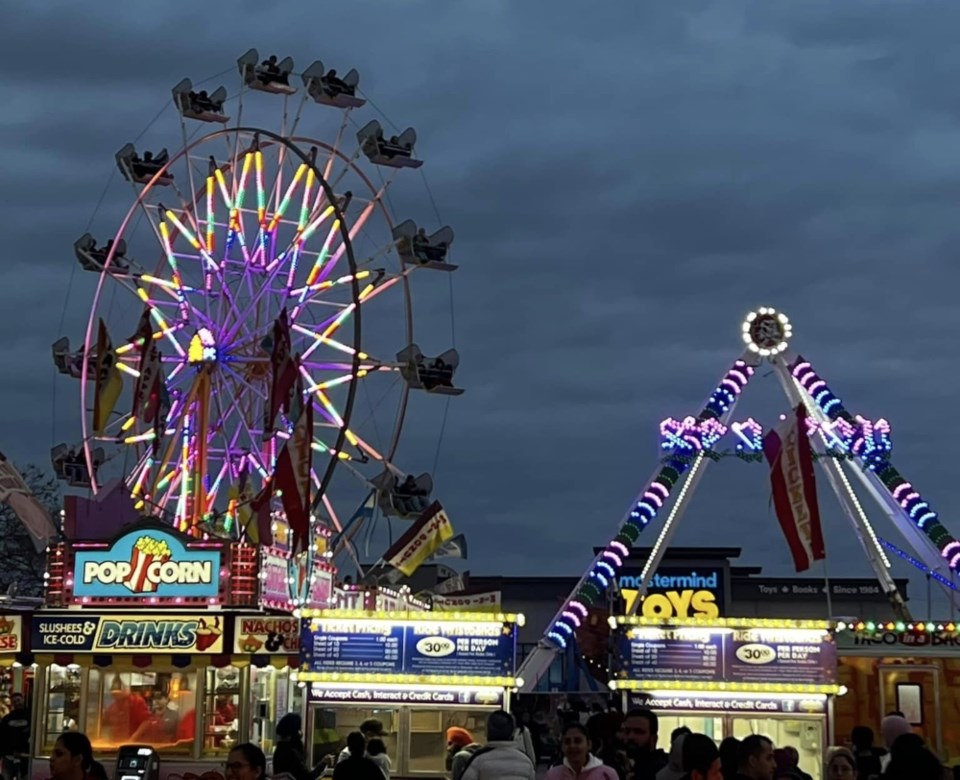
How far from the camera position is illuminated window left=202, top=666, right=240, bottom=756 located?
81.4ft

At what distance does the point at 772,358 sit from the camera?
31844mm

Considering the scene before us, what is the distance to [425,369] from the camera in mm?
32969

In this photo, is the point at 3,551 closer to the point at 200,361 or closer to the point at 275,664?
the point at 200,361

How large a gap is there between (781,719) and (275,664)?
28.0 feet

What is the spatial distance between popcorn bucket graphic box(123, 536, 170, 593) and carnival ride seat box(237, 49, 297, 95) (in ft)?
36.2

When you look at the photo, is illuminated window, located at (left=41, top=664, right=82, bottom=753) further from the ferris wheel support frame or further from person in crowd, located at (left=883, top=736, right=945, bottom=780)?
person in crowd, located at (left=883, top=736, right=945, bottom=780)

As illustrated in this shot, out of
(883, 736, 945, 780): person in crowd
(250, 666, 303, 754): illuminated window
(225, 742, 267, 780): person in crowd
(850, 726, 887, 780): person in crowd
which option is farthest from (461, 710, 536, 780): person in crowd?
(250, 666, 303, 754): illuminated window

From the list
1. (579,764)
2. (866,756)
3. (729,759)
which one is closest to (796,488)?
(866,756)

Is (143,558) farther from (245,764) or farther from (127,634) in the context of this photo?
(245,764)

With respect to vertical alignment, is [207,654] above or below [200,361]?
below

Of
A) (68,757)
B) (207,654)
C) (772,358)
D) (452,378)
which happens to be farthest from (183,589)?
(68,757)

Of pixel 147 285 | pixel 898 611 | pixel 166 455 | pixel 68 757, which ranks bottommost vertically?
pixel 68 757

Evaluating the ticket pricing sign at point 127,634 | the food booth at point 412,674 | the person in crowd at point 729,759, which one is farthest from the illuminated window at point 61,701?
the person in crowd at point 729,759

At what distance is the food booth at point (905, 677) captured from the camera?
2600cm
